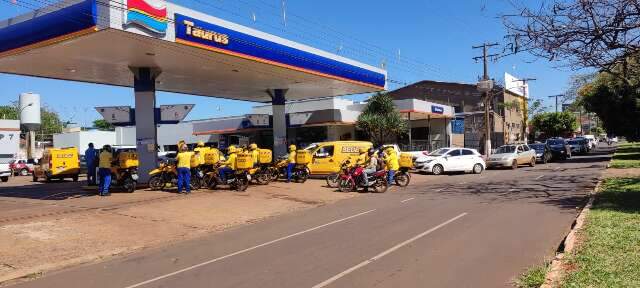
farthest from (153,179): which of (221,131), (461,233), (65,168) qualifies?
(221,131)

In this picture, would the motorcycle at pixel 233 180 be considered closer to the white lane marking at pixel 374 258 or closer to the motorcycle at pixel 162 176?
the motorcycle at pixel 162 176

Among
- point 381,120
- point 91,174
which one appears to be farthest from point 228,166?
point 381,120

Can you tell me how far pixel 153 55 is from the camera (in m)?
19.9

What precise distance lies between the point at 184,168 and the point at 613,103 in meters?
30.6

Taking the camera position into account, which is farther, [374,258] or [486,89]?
[486,89]

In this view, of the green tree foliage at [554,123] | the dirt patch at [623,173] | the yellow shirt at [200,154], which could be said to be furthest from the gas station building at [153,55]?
the green tree foliage at [554,123]

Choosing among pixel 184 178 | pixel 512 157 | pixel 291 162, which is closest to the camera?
pixel 184 178

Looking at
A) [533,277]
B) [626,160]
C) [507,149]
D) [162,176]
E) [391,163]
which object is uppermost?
[507,149]

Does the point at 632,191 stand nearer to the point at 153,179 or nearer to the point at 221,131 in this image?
the point at 153,179

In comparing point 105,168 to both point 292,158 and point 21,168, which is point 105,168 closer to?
point 292,158

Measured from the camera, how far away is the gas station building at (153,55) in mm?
16312

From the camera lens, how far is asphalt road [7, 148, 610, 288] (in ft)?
23.9

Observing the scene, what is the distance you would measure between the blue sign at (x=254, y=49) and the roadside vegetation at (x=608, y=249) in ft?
43.1

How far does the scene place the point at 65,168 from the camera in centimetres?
2803
